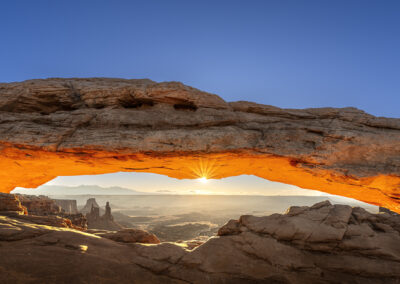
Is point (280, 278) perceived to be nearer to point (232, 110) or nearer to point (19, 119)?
point (232, 110)

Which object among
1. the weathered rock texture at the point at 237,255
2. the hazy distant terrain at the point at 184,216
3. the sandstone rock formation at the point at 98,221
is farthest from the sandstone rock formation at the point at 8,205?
the sandstone rock formation at the point at 98,221

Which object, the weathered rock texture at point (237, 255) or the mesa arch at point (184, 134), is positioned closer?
the weathered rock texture at point (237, 255)

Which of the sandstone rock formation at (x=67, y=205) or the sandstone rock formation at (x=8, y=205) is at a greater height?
the sandstone rock formation at (x=8, y=205)

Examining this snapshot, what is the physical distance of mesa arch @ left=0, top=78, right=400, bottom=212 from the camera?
411 inches

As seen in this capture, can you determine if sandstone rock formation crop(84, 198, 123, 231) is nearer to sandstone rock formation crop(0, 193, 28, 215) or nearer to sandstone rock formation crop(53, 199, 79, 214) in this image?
sandstone rock formation crop(0, 193, 28, 215)

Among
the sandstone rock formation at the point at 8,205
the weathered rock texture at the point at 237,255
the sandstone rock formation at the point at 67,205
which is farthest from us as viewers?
the sandstone rock formation at the point at 67,205

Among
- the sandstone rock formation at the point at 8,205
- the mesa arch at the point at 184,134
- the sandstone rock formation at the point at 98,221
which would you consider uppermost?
the mesa arch at the point at 184,134

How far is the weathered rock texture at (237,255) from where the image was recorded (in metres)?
6.57

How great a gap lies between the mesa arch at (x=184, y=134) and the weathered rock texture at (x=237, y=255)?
9.45ft

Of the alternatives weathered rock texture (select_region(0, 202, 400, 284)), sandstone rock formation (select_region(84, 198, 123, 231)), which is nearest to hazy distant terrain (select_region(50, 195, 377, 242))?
sandstone rock formation (select_region(84, 198, 123, 231))

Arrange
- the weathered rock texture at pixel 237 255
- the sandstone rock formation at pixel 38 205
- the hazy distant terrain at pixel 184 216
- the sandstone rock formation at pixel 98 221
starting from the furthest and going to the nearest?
the hazy distant terrain at pixel 184 216 → the sandstone rock formation at pixel 98 221 → the sandstone rock formation at pixel 38 205 → the weathered rock texture at pixel 237 255

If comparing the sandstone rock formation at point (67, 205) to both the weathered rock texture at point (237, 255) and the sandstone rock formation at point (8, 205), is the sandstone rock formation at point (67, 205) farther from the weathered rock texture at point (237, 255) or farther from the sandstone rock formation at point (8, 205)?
the weathered rock texture at point (237, 255)

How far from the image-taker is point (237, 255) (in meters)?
8.23

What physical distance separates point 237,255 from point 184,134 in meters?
6.34
